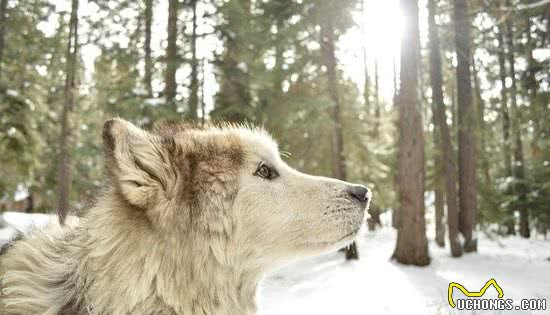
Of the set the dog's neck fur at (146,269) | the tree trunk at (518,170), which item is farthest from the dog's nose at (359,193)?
the tree trunk at (518,170)

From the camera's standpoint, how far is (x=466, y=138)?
1466 cm

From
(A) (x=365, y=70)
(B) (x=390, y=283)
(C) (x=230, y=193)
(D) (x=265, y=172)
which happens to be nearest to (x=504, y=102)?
(A) (x=365, y=70)

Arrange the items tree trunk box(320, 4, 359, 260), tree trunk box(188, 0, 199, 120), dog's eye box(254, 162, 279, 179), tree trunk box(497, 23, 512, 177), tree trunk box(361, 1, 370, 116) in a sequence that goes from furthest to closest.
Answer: tree trunk box(361, 1, 370, 116) < tree trunk box(497, 23, 512, 177) < tree trunk box(320, 4, 359, 260) < tree trunk box(188, 0, 199, 120) < dog's eye box(254, 162, 279, 179)

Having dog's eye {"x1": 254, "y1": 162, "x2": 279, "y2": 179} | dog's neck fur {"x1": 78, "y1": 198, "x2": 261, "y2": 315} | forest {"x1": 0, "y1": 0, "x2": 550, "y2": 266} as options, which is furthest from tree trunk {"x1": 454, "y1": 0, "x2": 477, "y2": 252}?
dog's neck fur {"x1": 78, "y1": 198, "x2": 261, "y2": 315}

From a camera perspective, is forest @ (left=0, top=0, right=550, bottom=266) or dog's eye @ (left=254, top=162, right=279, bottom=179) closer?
dog's eye @ (left=254, top=162, right=279, bottom=179)

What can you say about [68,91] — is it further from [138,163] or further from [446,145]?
[138,163]


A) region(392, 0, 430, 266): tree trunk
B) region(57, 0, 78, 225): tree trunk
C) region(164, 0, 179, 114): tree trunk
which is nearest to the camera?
region(164, 0, 179, 114): tree trunk

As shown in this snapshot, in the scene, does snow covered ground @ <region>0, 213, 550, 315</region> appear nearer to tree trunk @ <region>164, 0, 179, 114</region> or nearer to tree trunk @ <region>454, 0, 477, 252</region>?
tree trunk @ <region>454, 0, 477, 252</region>

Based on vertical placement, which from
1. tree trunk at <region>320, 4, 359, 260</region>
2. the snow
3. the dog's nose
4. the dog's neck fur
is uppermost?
tree trunk at <region>320, 4, 359, 260</region>

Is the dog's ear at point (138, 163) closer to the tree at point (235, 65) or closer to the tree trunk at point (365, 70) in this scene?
the tree at point (235, 65)

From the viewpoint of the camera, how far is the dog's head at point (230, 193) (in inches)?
93.8

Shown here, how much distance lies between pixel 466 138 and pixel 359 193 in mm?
12863

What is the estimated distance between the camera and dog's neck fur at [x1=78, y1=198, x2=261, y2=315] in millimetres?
2334

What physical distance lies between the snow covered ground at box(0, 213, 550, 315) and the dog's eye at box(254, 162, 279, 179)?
370cm
